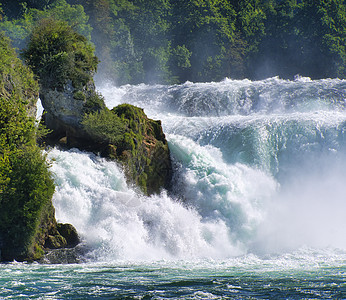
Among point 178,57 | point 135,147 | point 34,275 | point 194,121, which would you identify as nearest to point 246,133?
point 194,121

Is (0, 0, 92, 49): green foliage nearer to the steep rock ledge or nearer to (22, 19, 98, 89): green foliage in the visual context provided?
(22, 19, 98, 89): green foliage

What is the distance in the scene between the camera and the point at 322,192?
2328cm

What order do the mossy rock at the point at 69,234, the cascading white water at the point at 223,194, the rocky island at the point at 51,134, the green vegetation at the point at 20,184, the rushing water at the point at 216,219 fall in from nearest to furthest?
the rushing water at the point at 216,219 → the green vegetation at the point at 20,184 → the rocky island at the point at 51,134 → the mossy rock at the point at 69,234 → the cascading white water at the point at 223,194

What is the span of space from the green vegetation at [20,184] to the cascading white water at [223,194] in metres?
1.73

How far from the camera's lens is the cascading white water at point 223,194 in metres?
17.3

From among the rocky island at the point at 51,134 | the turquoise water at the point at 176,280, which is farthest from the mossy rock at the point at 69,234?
the turquoise water at the point at 176,280

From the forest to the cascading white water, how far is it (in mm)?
32922

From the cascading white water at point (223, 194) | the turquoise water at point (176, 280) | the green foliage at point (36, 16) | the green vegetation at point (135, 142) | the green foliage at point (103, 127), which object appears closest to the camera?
the turquoise water at point (176, 280)

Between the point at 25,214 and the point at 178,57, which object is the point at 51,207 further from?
the point at 178,57

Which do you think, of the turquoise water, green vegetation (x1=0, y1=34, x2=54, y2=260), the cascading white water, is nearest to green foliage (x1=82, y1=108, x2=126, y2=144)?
the cascading white water

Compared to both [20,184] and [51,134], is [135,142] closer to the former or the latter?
[51,134]

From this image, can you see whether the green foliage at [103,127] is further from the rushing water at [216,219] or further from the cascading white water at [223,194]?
the cascading white water at [223,194]

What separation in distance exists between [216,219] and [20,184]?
7889mm

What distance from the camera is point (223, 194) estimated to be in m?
21.1
